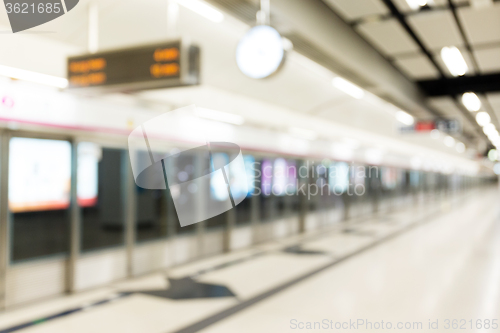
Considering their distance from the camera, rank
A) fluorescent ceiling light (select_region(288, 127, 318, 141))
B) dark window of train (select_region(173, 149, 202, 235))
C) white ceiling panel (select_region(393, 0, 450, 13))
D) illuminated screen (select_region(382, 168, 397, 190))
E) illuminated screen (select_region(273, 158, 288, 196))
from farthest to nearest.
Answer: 1. illuminated screen (select_region(382, 168, 397, 190))
2. fluorescent ceiling light (select_region(288, 127, 318, 141))
3. illuminated screen (select_region(273, 158, 288, 196))
4. dark window of train (select_region(173, 149, 202, 235))
5. white ceiling panel (select_region(393, 0, 450, 13))

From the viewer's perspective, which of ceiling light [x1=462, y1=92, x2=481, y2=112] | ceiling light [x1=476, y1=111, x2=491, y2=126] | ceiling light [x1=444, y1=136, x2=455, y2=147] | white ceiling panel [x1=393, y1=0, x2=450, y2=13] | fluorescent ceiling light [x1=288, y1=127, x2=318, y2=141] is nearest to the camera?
white ceiling panel [x1=393, y1=0, x2=450, y2=13]

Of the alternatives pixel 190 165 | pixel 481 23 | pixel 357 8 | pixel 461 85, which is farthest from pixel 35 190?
pixel 461 85

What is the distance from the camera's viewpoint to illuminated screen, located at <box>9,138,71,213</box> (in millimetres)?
4852

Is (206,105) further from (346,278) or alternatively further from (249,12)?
(346,278)

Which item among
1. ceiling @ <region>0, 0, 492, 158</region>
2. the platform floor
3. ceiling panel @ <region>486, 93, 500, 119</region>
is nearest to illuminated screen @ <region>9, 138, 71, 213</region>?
ceiling @ <region>0, 0, 492, 158</region>

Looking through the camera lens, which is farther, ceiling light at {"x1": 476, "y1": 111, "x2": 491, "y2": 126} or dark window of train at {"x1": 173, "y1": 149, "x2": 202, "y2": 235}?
ceiling light at {"x1": 476, "y1": 111, "x2": 491, "y2": 126}

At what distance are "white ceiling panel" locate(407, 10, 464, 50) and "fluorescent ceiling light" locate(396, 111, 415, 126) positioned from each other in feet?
13.8

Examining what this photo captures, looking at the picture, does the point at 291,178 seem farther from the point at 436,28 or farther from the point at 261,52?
the point at 261,52

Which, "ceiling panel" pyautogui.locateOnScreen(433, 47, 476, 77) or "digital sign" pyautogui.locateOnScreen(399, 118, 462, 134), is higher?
"ceiling panel" pyautogui.locateOnScreen(433, 47, 476, 77)

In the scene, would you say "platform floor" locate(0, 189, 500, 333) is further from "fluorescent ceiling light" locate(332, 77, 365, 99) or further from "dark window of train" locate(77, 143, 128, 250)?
"fluorescent ceiling light" locate(332, 77, 365, 99)

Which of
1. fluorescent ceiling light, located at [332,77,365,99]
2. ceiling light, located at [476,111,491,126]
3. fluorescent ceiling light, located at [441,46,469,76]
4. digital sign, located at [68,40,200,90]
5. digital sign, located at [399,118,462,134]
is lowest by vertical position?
digital sign, located at [68,40,200,90]

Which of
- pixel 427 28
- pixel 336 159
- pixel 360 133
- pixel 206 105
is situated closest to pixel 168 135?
pixel 206 105

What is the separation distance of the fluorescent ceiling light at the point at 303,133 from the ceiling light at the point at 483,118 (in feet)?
17.5

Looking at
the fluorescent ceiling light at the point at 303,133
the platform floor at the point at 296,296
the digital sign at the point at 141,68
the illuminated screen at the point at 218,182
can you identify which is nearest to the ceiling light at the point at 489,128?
the fluorescent ceiling light at the point at 303,133
